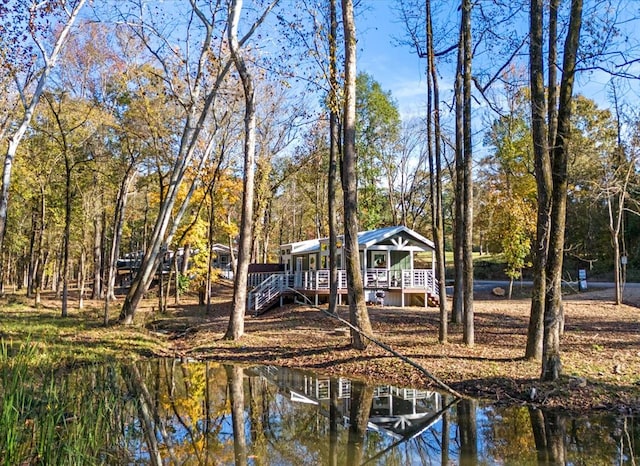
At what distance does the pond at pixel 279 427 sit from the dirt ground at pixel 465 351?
0.64 meters

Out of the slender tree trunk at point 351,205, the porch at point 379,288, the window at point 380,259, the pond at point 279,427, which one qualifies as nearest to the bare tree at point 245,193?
the slender tree trunk at point 351,205

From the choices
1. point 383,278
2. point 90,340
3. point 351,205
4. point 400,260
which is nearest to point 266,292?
point 383,278

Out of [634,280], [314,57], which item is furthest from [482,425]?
[634,280]

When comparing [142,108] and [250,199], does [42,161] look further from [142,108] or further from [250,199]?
[250,199]

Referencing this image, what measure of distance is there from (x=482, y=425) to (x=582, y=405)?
1.79 meters

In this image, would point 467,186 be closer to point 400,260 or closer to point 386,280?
point 386,280

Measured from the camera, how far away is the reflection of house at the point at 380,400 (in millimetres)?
5918

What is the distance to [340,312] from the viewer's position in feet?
56.7

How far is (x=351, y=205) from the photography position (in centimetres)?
1014

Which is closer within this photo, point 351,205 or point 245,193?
point 351,205

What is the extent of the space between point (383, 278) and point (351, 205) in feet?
41.5

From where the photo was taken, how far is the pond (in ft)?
12.8

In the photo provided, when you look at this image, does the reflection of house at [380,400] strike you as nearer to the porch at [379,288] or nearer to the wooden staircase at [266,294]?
the wooden staircase at [266,294]

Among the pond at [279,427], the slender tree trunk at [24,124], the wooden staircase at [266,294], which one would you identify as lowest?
the pond at [279,427]
